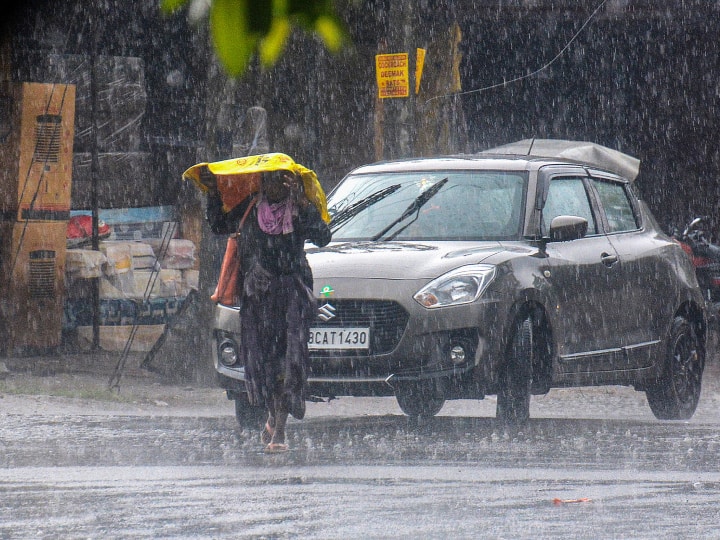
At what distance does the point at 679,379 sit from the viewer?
34.0 feet

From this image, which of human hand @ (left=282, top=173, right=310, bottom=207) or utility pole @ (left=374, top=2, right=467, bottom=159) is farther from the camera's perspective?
utility pole @ (left=374, top=2, right=467, bottom=159)

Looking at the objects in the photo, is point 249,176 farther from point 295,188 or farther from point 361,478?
point 361,478

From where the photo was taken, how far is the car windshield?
9.37 m

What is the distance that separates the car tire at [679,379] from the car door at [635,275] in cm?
22

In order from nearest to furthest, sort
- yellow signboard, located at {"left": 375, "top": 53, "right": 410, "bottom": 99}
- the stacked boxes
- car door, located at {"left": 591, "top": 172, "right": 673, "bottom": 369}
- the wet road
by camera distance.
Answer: the wet road
car door, located at {"left": 591, "top": 172, "right": 673, "bottom": 369}
yellow signboard, located at {"left": 375, "top": 53, "right": 410, "bottom": 99}
the stacked boxes

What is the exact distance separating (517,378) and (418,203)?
1.48m

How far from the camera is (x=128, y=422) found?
984 cm

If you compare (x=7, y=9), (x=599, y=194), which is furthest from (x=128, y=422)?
(x=7, y=9)

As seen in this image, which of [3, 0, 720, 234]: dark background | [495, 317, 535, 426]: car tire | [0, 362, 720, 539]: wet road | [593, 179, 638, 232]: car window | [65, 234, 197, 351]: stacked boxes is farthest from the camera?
[3, 0, 720, 234]: dark background

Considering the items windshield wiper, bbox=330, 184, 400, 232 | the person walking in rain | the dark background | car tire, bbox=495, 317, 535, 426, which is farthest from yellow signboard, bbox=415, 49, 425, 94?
the person walking in rain

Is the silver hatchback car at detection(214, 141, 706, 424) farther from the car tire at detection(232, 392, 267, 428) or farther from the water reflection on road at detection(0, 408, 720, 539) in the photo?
the water reflection on road at detection(0, 408, 720, 539)

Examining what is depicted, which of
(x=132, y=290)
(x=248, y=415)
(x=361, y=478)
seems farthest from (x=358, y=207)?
(x=132, y=290)

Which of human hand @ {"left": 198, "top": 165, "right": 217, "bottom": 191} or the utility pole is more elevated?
the utility pole

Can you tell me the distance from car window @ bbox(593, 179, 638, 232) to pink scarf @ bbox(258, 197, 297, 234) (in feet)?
9.27
